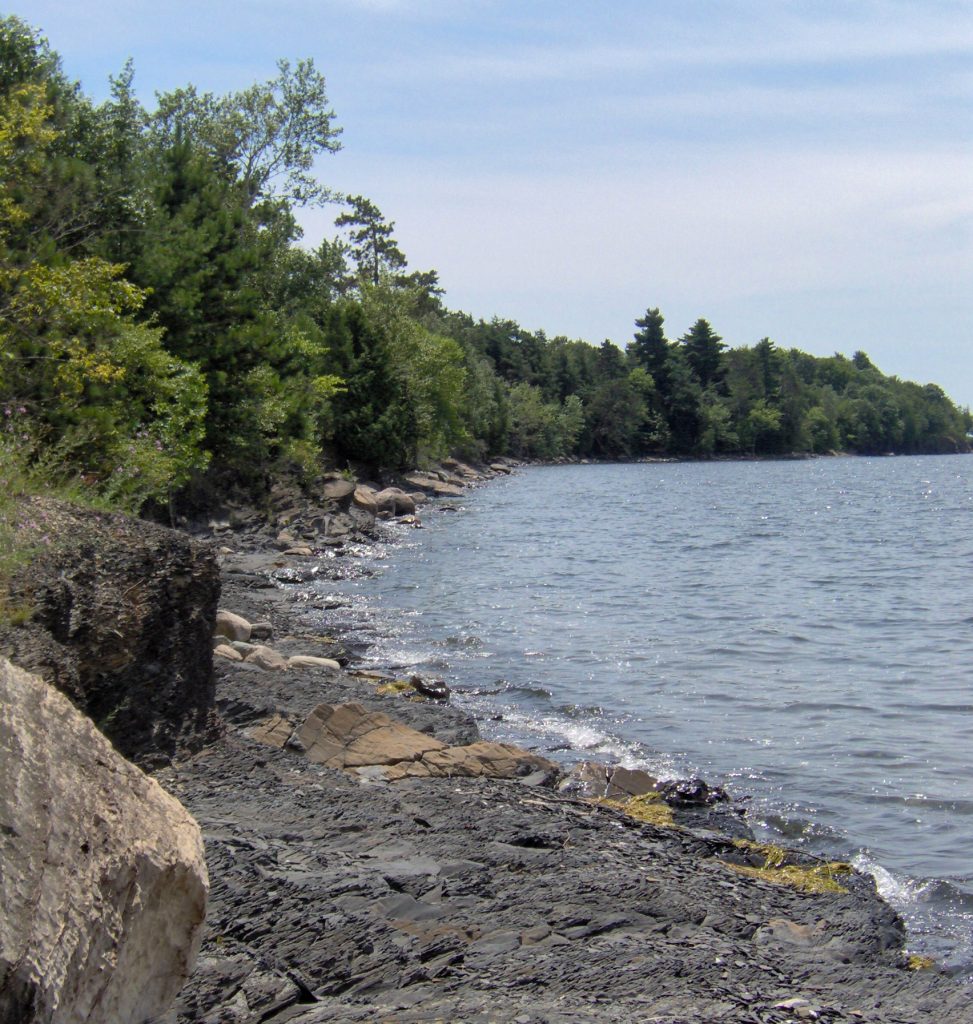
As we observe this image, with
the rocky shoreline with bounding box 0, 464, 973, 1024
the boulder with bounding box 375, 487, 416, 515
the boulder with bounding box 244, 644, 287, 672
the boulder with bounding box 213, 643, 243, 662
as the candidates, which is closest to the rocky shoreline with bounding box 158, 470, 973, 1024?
the rocky shoreline with bounding box 0, 464, 973, 1024

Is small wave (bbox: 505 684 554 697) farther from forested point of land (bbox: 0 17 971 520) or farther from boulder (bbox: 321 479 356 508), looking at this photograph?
boulder (bbox: 321 479 356 508)

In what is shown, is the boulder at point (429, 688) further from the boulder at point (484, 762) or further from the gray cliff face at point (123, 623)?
the gray cliff face at point (123, 623)

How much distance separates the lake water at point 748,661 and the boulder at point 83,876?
5.65 metres

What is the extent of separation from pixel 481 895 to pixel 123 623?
2.86 metres

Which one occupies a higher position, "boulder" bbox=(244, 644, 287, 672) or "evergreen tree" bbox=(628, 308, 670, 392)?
"evergreen tree" bbox=(628, 308, 670, 392)

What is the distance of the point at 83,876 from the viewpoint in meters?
3.18

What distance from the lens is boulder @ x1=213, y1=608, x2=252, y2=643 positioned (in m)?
15.2

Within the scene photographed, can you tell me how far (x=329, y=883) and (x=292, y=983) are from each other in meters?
1.14

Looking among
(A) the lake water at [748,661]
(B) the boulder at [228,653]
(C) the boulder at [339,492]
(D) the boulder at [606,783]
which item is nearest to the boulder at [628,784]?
(D) the boulder at [606,783]

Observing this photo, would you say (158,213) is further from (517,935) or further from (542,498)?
(542,498)

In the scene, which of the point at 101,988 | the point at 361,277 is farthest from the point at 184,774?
the point at 361,277

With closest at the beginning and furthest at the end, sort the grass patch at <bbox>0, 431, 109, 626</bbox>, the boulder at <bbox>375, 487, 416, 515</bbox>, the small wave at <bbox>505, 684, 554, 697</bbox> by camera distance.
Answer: the grass patch at <bbox>0, 431, 109, 626</bbox>
the small wave at <bbox>505, 684, 554, 697</bbox>
the boulder at <bbox>375, 487, 416, 515</bbox>

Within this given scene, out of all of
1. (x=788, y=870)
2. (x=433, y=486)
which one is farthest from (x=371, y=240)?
(x=788, y=870)

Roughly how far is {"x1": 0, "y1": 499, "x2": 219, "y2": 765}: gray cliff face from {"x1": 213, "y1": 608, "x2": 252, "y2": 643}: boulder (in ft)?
24.7
